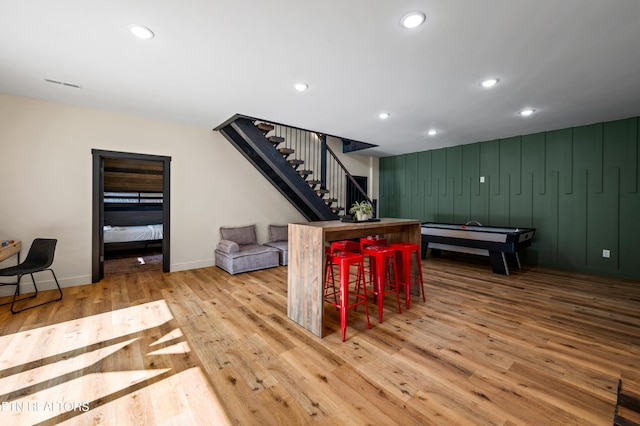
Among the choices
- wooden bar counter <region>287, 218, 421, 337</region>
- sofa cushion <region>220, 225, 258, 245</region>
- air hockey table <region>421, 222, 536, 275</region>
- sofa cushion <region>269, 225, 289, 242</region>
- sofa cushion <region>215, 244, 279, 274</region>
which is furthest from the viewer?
sofa cushion <region>269, 225, 289, 242</region>

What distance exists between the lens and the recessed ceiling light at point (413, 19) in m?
2.06

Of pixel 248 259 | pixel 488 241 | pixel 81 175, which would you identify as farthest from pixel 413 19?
pixel 81 175

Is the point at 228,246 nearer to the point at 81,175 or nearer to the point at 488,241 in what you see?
the point at 81,175

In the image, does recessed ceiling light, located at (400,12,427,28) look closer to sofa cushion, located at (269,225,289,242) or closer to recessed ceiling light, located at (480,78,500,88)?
recessed ceiling light, located at (480,78,500,88)

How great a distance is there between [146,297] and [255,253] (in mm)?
1810

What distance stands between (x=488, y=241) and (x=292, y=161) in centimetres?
379

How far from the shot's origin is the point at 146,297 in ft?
12.1

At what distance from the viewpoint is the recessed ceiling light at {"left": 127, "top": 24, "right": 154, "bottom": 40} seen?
223 cm

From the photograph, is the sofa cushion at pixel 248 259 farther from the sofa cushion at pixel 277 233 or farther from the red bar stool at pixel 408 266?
the red bar stool at pixel 408 266

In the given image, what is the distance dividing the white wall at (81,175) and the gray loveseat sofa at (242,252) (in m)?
0.26

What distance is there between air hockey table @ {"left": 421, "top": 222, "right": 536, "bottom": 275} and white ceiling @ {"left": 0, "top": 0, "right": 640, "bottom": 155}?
2000 mm

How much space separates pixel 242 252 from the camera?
495 cm

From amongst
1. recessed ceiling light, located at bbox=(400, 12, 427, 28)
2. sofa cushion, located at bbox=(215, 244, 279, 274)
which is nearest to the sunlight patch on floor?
sofa cushion, located at bbox=(215, 244, 279, 274)

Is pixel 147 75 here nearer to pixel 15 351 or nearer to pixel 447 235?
pixel 15 351
